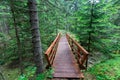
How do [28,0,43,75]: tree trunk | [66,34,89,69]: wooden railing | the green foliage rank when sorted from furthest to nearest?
the green foliage < [66,34,89,69]: wooden railing < [28,0,43,75]: tree trunk

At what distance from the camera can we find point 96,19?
739cm

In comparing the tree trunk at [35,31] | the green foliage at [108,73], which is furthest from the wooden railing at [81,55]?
the tree trunk at [35,31]

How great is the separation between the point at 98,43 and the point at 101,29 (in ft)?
3.25

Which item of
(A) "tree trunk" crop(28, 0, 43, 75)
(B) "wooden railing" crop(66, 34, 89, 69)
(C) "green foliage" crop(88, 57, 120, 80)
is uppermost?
(A) "tree trunk" crop(28, 0, 43, 75)

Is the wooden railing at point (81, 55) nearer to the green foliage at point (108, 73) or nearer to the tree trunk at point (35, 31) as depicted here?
the green foliage at point (108, 73)

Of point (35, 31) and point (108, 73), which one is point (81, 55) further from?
point (35, 31)

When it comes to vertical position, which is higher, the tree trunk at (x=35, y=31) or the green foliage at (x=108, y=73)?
the tree trunk at (x=35, y=31)

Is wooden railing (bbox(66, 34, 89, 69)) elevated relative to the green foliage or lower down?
elevated

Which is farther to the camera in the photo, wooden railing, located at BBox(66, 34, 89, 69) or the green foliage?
the green foliage

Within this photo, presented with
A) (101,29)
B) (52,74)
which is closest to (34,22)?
(52,74)

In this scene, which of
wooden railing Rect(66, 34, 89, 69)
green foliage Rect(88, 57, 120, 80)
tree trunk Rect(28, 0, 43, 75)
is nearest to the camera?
tree trunk Rect(28, 0, 43, 75)

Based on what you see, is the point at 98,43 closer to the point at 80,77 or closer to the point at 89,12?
the point at 89,12

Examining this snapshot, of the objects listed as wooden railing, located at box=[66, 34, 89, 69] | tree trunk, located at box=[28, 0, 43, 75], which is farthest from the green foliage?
tree trunk, located at box=[28, 0, 43, 75]

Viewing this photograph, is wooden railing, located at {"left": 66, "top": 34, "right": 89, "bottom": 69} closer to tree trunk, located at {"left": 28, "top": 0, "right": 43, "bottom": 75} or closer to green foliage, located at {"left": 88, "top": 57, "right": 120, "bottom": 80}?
green foliage, located at {"left": 88, "top": 57, "right": 120, "bottom": 80}
